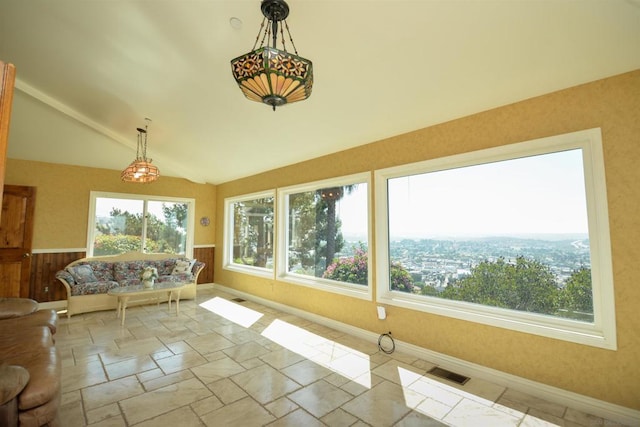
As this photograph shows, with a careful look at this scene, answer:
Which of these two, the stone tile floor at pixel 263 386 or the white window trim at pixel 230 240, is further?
the white window trim at pixel 230 240

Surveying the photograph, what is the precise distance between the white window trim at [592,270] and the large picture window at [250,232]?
342 centimetres

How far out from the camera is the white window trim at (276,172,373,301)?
3982mm

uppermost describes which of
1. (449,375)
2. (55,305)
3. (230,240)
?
(230,240)

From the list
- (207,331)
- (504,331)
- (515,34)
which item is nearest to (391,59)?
(515,34)

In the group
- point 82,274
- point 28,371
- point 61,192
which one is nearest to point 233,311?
point 82,274

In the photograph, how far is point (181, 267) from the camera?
6203 millimetres

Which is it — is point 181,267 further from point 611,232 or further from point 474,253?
point 611,232

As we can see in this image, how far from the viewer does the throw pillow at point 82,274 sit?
201 inches

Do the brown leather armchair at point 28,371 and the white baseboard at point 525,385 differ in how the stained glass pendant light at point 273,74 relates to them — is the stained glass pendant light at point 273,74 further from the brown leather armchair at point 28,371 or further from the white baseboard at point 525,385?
the white baseboard at point 525,385

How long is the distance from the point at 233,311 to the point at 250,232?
1848 millimetres

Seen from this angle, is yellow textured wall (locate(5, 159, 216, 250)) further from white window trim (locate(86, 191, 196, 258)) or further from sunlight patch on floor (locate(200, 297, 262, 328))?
sunlight patch on floor (locate(200, 297, 262, 328))

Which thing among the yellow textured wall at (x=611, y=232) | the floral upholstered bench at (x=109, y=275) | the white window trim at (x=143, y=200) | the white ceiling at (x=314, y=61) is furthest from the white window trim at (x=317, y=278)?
the white window trim at (x=143, y=200)

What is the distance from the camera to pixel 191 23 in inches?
108

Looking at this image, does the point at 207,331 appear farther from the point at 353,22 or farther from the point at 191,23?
the point at 353,22
